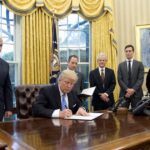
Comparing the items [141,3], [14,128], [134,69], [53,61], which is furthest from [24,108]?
[141,3]

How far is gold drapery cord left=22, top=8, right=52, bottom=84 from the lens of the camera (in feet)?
16.2

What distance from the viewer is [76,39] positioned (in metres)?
5.91

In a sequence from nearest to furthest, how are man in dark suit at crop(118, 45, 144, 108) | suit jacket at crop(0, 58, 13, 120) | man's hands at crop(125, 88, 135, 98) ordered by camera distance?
suit jacket at crop(0, 58, 13, 120) < man's hands at crop(125, 88, 135, 98) < man in dark suit at crop(118, 45, 144, 108)

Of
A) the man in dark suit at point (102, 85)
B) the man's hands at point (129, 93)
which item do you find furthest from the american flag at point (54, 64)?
the man's hands at point (129, 93)

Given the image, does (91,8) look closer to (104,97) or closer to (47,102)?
(104,97)

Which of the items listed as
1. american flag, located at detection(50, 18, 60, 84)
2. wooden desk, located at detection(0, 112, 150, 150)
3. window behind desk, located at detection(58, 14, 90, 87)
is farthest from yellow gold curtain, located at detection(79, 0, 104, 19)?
wooden desk, located at detection(0, 112, 150, 150)

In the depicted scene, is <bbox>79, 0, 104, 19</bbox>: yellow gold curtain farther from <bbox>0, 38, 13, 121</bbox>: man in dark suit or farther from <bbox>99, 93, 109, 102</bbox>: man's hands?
<bbox>0, 38, 13, 121</bbox>: man in dark suit

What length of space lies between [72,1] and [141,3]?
1.74 metres

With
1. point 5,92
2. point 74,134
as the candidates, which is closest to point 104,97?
point 5,92

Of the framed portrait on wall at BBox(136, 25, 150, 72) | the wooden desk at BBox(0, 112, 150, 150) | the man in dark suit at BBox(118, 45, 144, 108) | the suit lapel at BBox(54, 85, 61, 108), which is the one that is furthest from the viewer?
the framed portrait on wall at BBox(136, 25, 150, 72)

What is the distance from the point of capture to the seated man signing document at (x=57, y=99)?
2661 millimetres

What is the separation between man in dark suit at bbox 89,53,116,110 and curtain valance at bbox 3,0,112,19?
1.28m

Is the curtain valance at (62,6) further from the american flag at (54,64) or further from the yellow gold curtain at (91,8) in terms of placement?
the american flag at (54,64)

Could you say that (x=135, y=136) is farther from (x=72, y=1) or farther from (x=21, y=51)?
(x=72, y=1)
